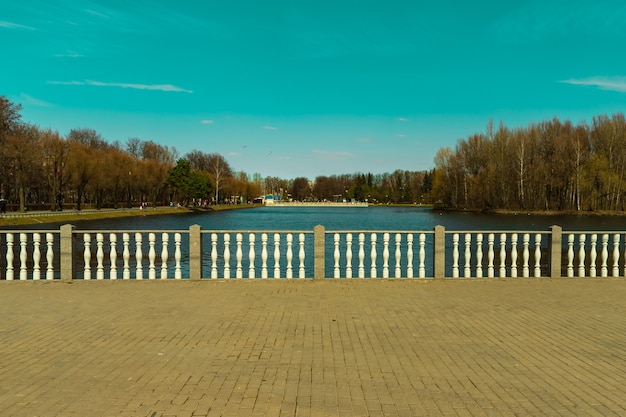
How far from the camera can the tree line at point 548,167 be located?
77875mm

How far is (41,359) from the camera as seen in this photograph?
229 inches

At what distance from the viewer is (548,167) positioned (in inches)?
3231

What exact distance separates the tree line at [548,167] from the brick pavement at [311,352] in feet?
258

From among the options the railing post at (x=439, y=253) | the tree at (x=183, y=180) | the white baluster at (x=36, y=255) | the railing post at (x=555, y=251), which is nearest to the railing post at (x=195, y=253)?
the white baluster at (x=36, y=255)

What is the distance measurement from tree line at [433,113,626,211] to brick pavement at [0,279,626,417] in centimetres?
7878

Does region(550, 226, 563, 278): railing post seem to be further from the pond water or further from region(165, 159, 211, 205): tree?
region(165, 159, 211, 205): tree

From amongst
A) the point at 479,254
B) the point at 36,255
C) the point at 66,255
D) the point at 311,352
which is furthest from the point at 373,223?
the point at 311,352

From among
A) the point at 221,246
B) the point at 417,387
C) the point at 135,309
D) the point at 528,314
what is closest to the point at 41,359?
the point at 135,309

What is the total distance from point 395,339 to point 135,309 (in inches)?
182

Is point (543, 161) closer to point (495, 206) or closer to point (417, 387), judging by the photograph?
point (495, 206)

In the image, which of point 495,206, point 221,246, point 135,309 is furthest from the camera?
point 495,206

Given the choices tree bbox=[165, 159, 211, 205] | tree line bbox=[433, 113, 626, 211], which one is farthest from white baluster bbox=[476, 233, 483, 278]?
tree bbox=[165, 159, 211, 205]

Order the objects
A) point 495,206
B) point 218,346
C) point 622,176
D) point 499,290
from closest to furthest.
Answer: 1. point 218,346
2. point 499,290
3. point 622,176
4. point 495,206

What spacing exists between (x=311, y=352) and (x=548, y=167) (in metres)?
86.3
